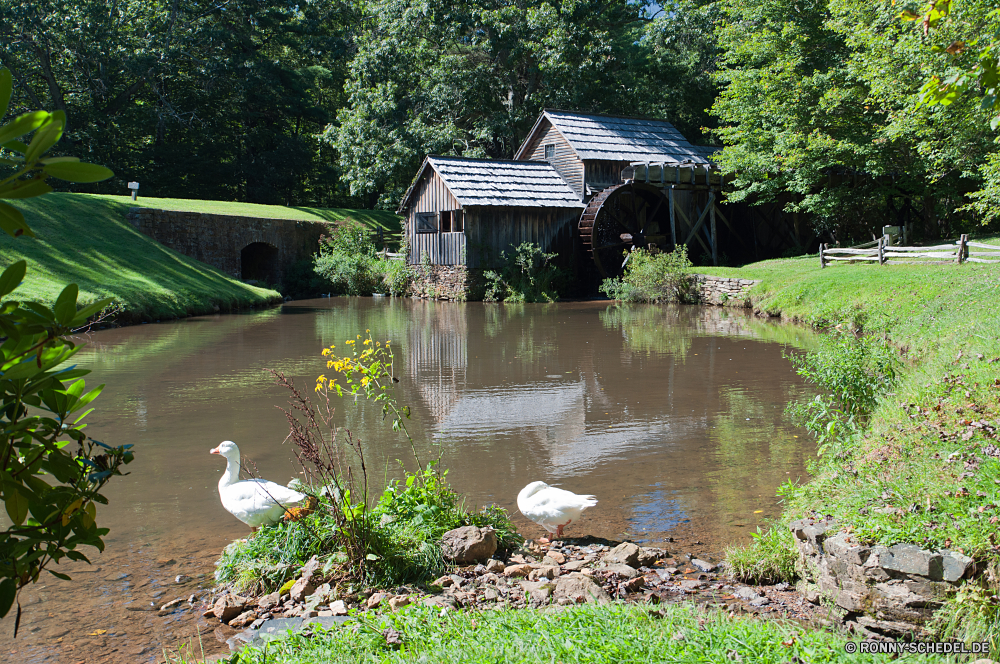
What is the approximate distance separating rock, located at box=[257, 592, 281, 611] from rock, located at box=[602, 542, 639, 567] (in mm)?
2030

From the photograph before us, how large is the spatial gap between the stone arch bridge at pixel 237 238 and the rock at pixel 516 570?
83.3ft

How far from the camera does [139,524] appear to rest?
5.74 meters

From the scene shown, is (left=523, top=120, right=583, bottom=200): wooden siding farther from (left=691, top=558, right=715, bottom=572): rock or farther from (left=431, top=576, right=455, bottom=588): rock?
(left=431, top=576, right=455, bottom=588): rock

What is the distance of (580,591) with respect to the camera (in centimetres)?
413

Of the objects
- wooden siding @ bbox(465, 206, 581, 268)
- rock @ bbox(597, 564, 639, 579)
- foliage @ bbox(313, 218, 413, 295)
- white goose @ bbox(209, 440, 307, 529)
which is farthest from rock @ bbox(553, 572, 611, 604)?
foliage @ bbox(313, 218, 413, 295)

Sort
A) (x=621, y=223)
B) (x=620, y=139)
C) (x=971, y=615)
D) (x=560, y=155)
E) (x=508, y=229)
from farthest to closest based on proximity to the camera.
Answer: (x=620, y=139) < (x=560, y=155) < (x=621, y=223) < (x=508, y=229) < (x=971, y=615)

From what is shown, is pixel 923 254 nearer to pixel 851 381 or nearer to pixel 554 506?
pixel 851 381

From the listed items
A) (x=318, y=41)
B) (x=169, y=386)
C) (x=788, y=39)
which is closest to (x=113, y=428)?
(x=169, y=386)

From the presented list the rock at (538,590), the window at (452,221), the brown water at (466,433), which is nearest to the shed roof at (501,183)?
the window at (452,221)

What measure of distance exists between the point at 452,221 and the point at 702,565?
71.6 ft

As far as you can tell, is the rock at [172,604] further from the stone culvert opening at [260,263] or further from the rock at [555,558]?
the stone culvert opening at [260,263]

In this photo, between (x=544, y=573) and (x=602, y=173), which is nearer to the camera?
(x=544, y=573)

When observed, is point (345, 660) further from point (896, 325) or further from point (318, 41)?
point (318, 41)

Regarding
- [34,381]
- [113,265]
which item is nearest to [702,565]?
[34,381]
